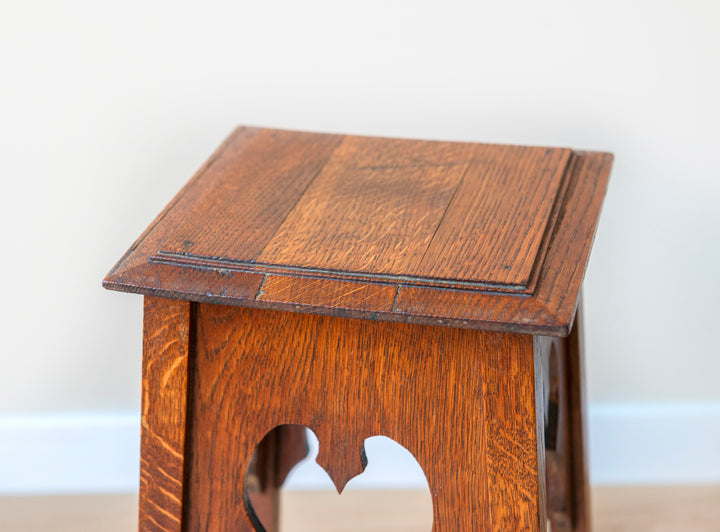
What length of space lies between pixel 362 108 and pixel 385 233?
61 cm

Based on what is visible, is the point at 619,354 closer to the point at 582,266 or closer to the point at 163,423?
the point at 582,266

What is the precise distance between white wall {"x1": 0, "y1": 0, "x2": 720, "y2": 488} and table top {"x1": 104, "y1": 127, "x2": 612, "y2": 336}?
372mm

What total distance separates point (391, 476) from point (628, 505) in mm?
379

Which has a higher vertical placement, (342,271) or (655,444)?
(342,271)

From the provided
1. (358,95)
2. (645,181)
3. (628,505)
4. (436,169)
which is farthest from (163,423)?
(628,505)

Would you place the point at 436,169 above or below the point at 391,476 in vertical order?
above

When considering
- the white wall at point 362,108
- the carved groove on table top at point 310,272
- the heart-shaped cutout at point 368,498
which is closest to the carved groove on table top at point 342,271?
the carved groove on table top at point 310,272

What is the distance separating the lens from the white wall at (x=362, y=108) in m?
1.34

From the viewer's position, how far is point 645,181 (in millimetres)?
1400

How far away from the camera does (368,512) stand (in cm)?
158

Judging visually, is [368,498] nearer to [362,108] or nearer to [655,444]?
[655,444]

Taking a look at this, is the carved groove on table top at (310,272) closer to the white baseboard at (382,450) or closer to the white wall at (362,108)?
the white wall at (362,108)

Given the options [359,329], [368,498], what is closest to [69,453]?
[368,498]

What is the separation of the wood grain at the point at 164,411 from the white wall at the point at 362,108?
2.13 feet
